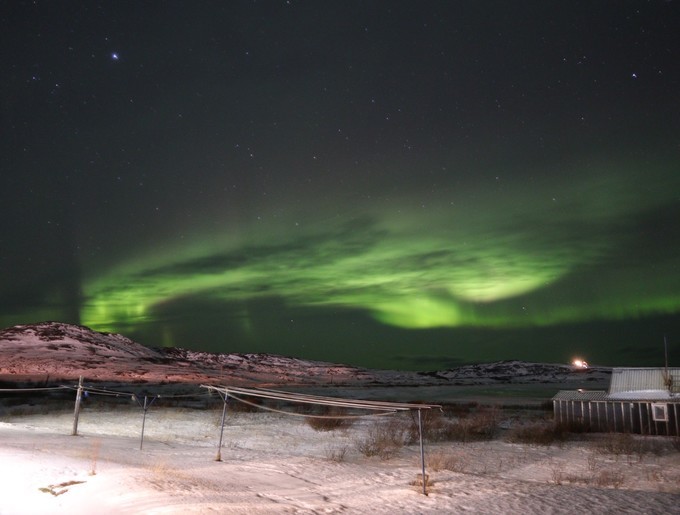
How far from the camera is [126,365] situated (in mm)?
124812

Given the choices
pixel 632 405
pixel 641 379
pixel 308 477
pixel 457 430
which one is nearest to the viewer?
pixel 308 477

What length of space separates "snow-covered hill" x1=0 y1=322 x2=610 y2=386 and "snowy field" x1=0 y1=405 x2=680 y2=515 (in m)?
68.8

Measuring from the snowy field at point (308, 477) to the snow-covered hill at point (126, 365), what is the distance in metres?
68.8

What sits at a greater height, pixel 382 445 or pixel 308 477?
pixel 382 445

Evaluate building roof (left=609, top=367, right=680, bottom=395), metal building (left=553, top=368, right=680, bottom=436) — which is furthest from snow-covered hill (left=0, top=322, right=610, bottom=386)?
building roof (left=609, top=367, right=680, bottom=395)

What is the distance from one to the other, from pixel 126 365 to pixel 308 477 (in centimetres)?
12255

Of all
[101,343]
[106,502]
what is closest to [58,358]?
[101,343]

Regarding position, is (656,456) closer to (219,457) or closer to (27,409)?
(219,457)

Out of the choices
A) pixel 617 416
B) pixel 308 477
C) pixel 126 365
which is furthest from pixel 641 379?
pixel 126 365

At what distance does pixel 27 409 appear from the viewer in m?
34.0

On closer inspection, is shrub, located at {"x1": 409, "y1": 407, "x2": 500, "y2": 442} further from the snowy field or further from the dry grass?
the snowy field

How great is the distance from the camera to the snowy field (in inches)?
413

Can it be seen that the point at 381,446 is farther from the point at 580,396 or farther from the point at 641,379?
the point at 641,379

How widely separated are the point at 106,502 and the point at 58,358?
126981 millimetres
